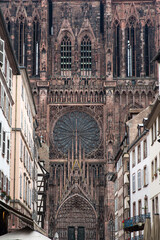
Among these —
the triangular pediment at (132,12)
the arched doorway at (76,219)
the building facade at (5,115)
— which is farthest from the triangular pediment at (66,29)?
the building facade at (5,115)

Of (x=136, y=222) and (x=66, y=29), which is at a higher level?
(x=66, y=29)

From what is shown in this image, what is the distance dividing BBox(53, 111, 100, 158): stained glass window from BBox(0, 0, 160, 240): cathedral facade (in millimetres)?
129

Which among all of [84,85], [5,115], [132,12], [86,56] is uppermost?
[132,12]

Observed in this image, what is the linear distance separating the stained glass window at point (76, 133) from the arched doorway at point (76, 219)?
6384 millimetres

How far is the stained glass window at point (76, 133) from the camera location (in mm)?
75438

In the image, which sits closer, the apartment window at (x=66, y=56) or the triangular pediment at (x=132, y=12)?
the apartment window at (x=66, y=56)

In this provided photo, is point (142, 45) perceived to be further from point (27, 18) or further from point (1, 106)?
point (1, 106)

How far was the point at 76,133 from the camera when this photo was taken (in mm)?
76438

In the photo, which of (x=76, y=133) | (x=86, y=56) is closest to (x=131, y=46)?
(x=86, y=56)

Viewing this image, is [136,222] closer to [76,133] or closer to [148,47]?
[76,133]

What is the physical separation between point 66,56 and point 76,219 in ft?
70.6

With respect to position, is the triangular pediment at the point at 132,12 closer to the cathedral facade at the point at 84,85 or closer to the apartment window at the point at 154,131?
the cathedral facade at the point at 84,85

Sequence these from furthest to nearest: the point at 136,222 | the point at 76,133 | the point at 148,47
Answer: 1. the point at 148,47
2. the point at 76,133
3. the point at 136,222

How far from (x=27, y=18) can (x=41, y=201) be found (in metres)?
30.6
